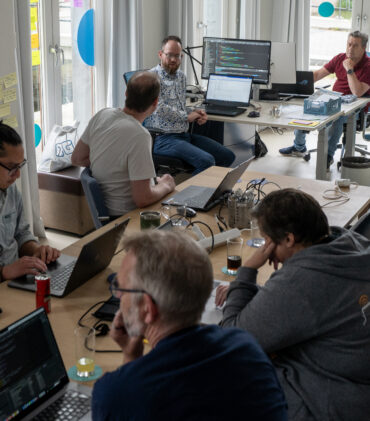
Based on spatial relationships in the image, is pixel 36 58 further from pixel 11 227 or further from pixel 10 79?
pixel 11 227

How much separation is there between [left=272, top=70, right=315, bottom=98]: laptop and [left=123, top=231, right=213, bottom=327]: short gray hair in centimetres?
476

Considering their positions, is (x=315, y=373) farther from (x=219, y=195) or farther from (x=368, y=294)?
(x=219, y=195)

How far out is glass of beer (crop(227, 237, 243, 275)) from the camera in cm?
234

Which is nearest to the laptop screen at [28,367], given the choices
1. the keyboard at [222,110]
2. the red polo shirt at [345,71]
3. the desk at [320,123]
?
the desk at [320,123]

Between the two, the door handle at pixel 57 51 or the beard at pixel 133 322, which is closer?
the beard at pixel 133 322

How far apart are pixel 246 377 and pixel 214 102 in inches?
172

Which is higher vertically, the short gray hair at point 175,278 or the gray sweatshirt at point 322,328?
the short gray hair at point 175,278

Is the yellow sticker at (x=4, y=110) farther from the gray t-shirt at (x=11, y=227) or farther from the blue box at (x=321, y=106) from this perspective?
the blue box at (x=321, y=106)

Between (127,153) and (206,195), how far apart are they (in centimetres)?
46

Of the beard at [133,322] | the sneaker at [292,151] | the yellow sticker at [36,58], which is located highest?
the yellow sticker at [36,58]


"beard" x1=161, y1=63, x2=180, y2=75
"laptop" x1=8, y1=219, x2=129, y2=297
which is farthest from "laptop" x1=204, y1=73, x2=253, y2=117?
"laptop" x1=8, y1=219, x2=129, y2=297

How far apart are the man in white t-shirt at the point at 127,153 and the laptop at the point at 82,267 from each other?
0.76m

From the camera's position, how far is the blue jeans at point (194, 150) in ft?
15.0

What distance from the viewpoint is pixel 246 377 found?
1218 mm
